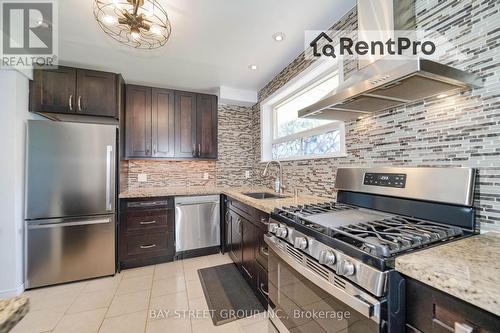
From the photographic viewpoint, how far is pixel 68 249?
7.36 feet

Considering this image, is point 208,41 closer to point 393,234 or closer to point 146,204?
point 146,204

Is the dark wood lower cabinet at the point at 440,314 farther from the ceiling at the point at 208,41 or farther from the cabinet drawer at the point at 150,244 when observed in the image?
the cabinet drawer at the point at 150,244

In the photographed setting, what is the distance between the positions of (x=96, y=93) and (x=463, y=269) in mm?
3320

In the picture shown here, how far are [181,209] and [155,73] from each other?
1.80m

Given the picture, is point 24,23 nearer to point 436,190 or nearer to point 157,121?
point 157,121

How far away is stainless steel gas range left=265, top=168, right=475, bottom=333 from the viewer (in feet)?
2.44

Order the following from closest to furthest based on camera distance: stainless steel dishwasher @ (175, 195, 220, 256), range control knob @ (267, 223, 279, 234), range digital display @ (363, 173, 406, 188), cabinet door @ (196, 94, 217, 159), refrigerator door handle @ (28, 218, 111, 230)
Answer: range digital display @ (363, 173, 406, 188) < range control knob @ (267, 223, 279, 234) < refrigerator door handle @ (28, 218, 111, 230) < stainless steel dishwasher @ (175, 195, 220, 256) < cabinet door @ (196, 94, 217, 159)

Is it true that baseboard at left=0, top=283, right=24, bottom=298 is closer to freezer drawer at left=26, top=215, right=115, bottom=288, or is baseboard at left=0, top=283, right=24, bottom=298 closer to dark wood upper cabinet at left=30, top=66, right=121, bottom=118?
freezer drawer at left=26, top=215, right=115, bottom=288

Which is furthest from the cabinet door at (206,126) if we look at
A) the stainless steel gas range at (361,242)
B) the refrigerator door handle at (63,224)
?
the stainless steel gas range at (361,242)

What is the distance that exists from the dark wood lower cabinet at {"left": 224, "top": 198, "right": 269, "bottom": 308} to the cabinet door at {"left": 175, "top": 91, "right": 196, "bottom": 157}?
1067 mm

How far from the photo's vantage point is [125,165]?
2.99 m

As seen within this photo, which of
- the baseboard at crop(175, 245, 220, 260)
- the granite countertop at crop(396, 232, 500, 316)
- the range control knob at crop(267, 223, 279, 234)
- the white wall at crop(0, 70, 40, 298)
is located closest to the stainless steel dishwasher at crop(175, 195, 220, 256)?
the baseboard at crop(175, 245, 220, 260)

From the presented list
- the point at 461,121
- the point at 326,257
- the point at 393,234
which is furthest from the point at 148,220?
the point at 461,121

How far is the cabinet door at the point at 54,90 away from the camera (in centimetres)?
230
